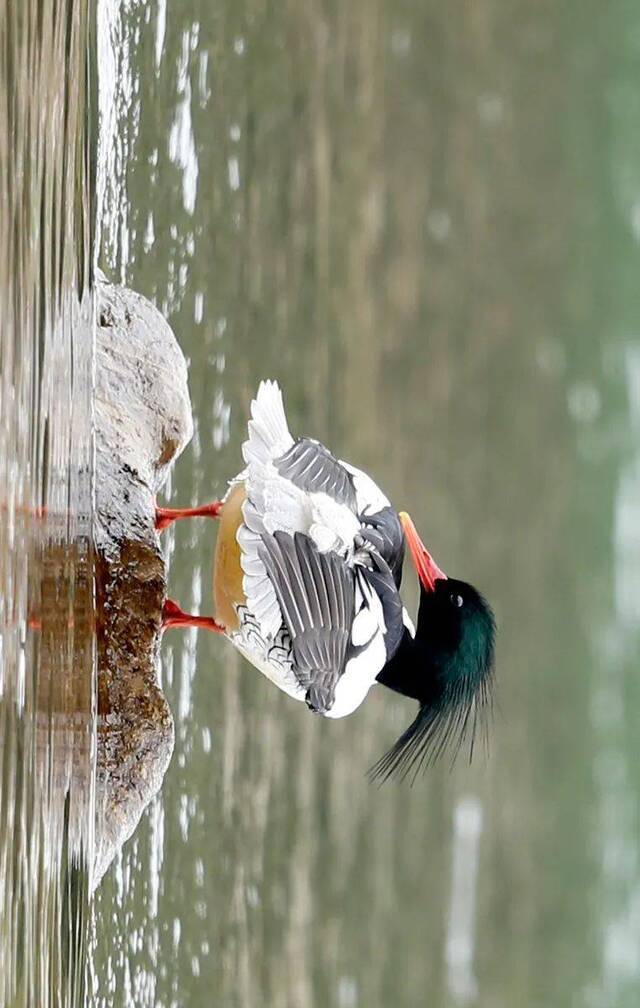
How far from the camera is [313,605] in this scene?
0.72 metres

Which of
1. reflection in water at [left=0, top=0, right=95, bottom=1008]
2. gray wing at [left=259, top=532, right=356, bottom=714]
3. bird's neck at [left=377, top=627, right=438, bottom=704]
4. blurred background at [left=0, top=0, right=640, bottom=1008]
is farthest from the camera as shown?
blurred background at [left=0, top=0, right=640, bottom=1008]

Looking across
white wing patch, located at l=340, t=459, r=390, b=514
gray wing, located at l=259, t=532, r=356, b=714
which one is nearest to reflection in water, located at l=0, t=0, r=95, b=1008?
gray wing, located at l=259, t=532, r=356, b=714

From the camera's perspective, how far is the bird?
71cm

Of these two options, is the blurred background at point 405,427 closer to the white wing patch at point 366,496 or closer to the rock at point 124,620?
the rock at point 124,620

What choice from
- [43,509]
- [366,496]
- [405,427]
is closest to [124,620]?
[366,496]

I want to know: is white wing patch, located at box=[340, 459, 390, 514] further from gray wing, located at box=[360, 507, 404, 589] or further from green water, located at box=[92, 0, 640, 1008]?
green water, located at box=[92, 0, 640, 1008]

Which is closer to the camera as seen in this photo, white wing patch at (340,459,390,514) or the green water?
white wing patch at (340,459,390,514)

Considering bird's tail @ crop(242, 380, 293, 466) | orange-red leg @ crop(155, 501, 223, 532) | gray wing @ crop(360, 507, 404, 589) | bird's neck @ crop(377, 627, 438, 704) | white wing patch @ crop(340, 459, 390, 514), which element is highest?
bird's tail @ crop(242, 380, 293, 466)

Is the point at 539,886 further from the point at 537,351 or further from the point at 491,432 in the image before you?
the point at 537,351

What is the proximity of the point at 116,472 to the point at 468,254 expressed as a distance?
179 cm

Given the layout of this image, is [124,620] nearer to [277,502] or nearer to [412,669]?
[277,502]

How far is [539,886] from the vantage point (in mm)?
2607

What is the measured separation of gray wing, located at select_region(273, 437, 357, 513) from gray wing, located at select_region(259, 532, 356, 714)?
4 cm

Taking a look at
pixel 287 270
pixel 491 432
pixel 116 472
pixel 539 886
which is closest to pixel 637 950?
pixel 539 886
